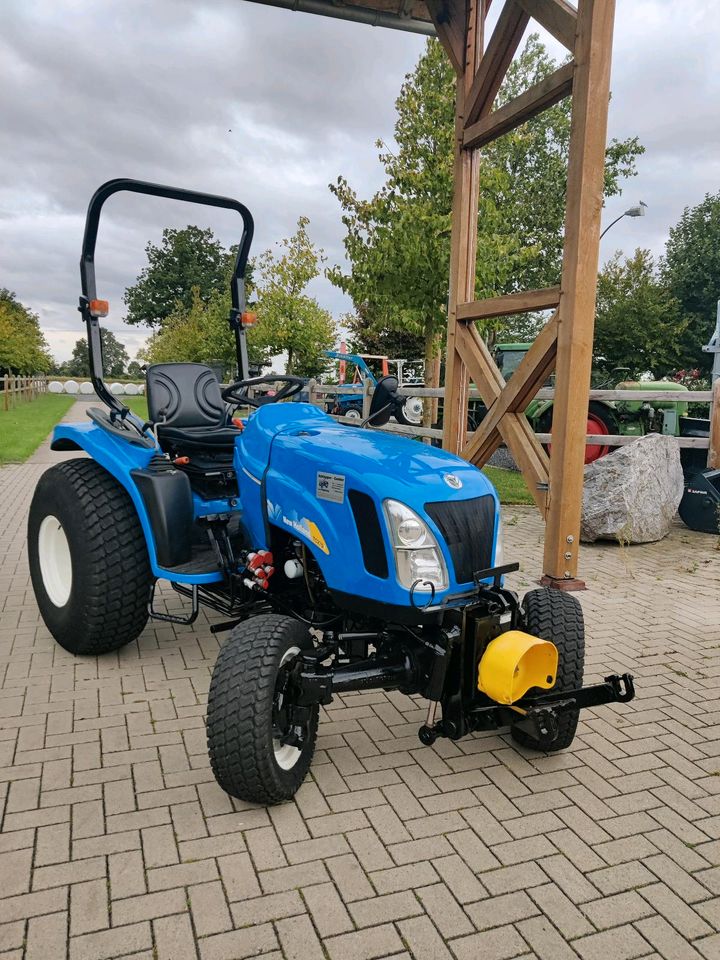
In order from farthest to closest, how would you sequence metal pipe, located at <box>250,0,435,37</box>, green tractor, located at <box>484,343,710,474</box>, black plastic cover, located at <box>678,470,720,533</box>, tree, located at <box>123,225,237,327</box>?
tree, located at <box>123,225,237,327</box> < green tractor, located at <box>484,343,710,474</box> < black plastic cover, located at <box>678,470,720,533</box> < metal pipe, located at <box>250,0,435,37</box>

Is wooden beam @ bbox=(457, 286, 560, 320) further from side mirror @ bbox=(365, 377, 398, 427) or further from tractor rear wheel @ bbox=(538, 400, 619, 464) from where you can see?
tractor rear wheel @ bbox=(538, 400, 619, 464)

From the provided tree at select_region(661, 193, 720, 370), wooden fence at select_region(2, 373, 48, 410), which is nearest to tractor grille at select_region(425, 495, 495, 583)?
wooden fence at select_region(2, 373, 48, 410)

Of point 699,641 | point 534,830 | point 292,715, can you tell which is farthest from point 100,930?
point 699,641

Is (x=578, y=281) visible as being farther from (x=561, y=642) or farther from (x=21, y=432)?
(x=21, y=432)

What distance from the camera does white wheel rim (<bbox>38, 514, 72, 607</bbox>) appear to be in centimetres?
389

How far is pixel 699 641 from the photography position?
4273 mm

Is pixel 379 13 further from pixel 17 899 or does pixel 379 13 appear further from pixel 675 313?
pixel 675 313

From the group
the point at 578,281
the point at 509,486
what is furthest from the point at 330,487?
the point at 509,486

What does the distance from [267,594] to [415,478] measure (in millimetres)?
878

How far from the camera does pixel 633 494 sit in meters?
6.45

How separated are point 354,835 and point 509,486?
7.71 meters

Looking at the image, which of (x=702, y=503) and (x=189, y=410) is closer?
(x=189, y=410)

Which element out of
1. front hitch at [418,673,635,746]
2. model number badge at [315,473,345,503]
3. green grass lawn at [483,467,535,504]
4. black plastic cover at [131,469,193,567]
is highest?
model number badge at [315,473,345,503]

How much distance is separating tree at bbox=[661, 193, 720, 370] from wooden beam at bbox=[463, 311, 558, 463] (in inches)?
865
